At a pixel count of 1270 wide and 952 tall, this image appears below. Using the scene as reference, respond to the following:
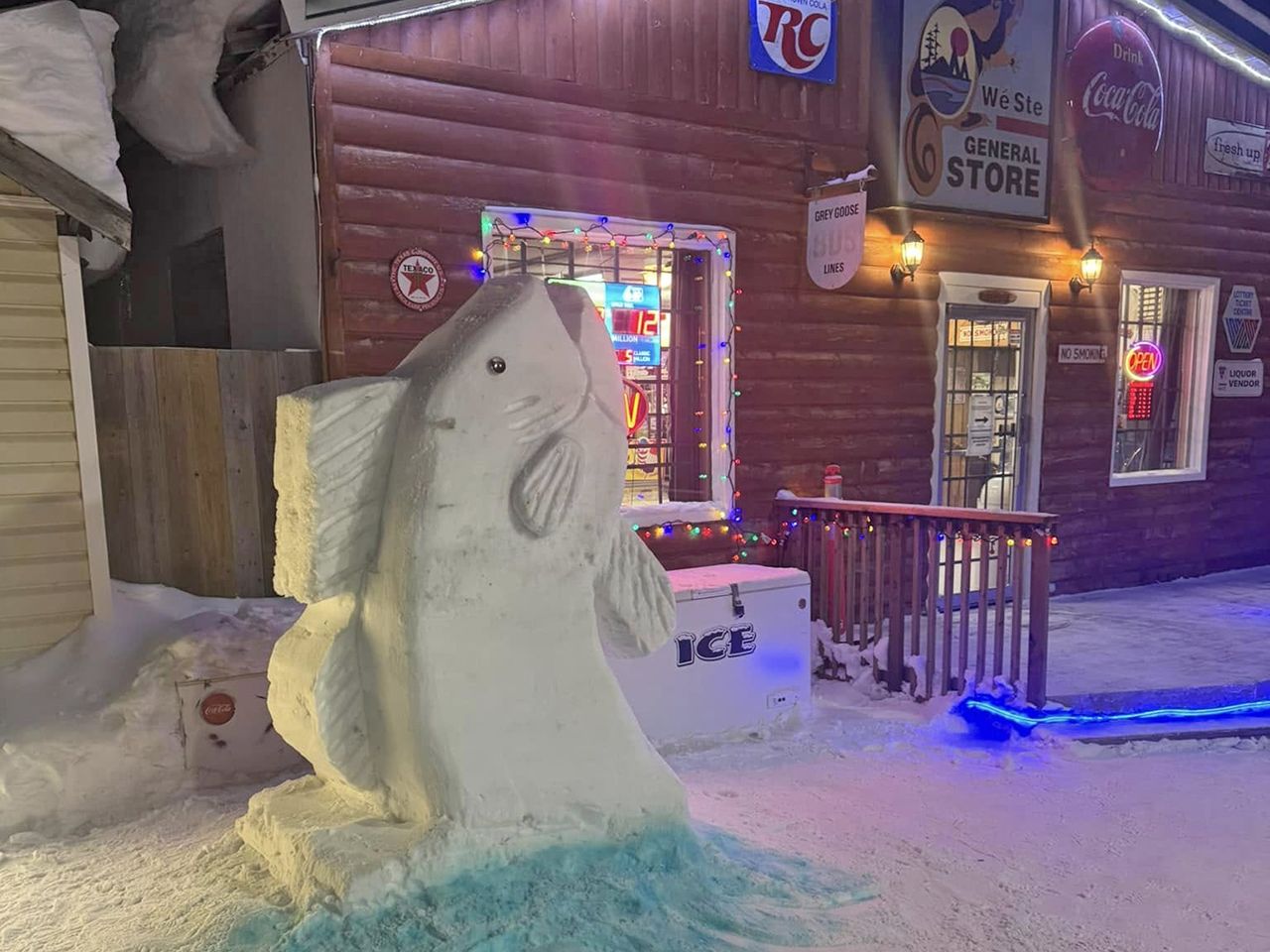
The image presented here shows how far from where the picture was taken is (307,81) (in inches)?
182

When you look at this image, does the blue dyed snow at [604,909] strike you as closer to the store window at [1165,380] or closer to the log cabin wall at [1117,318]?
the log cabin wall at [1117,318]

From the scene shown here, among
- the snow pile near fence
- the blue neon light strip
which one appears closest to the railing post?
the blue neon light strip

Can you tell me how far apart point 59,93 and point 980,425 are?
657cm

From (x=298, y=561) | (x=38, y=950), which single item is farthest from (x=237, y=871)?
(x=298, y=561)

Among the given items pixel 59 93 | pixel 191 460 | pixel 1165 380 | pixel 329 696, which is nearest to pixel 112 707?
pixel 191 460

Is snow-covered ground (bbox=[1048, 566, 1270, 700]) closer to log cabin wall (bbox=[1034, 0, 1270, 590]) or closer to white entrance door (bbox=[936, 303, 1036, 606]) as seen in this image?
log cabin wall (bbox=[1034, 0, 1270, 590])

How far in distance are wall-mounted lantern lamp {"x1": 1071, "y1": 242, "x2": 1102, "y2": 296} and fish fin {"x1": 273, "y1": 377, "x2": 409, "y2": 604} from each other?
6.75 m

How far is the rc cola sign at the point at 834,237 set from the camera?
5.81 metres

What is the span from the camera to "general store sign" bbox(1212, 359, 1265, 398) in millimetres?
8375

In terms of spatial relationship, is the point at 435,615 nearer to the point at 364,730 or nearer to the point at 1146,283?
the point at 364,730

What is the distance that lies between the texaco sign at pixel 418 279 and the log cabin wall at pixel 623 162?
5cm

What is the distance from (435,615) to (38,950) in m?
1.46

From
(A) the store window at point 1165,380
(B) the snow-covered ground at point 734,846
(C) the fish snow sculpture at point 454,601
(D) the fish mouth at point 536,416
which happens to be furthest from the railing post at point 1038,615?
(A) the store window at point 1165,380

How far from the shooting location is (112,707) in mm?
3646
